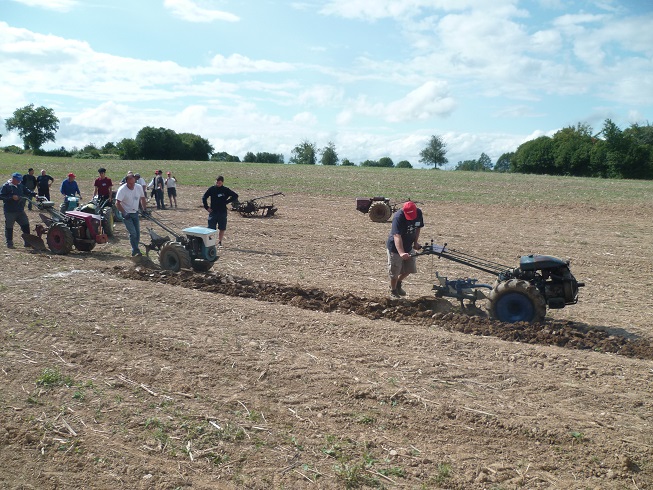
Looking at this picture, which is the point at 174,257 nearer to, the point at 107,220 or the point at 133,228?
the point at 133,228

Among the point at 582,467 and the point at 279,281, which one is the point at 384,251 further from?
the point at 582,467

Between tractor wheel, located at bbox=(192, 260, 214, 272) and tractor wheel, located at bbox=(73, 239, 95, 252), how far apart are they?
125 inches

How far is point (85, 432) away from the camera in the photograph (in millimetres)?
4758

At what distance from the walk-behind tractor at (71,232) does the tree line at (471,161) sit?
68824 mm

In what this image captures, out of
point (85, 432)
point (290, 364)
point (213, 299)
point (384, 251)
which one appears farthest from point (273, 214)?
point (85, 432)

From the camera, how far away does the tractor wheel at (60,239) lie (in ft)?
39.8

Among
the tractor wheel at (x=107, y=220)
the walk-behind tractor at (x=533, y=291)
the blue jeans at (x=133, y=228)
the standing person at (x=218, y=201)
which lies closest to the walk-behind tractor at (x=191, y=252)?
the blue jeans at (x=133, y=228)

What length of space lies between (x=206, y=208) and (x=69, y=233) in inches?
111

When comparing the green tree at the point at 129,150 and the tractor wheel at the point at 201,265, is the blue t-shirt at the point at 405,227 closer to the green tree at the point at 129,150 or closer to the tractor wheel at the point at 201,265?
→ the tractor wheel at the point at 201,265

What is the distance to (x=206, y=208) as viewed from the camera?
41.8 feet

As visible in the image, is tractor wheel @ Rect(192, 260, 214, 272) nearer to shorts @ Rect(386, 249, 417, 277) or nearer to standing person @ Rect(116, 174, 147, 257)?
standing person @ Rect(116, 174, 147, 257)

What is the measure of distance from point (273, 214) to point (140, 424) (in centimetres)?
1600

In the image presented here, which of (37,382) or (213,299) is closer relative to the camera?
(37,382)

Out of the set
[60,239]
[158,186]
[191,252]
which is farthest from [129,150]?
[191,252]
